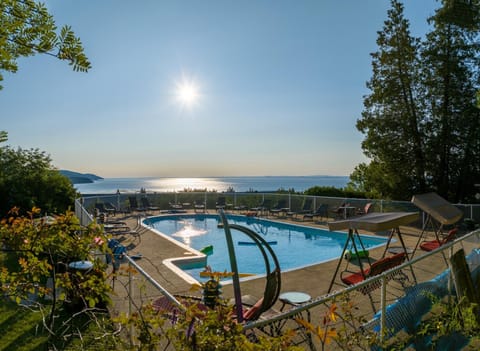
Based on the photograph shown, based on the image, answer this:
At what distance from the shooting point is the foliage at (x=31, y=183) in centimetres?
1302

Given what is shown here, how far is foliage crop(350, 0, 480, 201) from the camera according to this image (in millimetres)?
16219

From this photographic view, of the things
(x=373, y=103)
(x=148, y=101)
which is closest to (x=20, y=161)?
(x=148, y=101)

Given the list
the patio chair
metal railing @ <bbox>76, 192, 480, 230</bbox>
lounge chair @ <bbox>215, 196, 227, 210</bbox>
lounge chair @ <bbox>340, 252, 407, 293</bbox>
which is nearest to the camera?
lounge chair @ <bbox>340, 252, 407, 293</bbox>

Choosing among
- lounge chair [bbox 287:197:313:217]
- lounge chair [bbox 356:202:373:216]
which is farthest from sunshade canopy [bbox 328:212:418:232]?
lounge chair [bbox 287:197:313:217]

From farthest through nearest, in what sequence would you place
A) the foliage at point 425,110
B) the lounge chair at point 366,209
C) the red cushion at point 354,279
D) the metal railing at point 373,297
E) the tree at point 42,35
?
the foliage at point 425,110
the lounge chair at point 366,209
the red cushion at point 354,279
the metal railing at point 373,297
the tree at point 42,35

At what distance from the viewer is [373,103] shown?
18.2 meters

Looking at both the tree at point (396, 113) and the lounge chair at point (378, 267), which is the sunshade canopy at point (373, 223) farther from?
the tree at point (396, 113)

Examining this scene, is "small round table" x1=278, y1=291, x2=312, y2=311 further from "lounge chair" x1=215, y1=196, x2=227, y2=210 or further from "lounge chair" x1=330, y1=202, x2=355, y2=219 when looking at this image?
"lounge chair" x1=215, y1=196, x2=227, y2=210

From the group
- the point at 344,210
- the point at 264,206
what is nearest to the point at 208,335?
the point at 344,210

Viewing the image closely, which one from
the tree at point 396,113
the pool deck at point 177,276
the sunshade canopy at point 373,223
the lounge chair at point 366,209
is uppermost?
the tree at point 396,113

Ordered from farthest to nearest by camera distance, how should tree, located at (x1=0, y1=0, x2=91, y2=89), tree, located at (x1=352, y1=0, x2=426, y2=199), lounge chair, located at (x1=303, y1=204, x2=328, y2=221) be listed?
tree, located at (x1=352, y1=0, x2=426, y2=199) → lounge chair, located at (x1=303, y1=204, x2=328, y2=221) → tree, located at (x1=0, y1=0, x2=91, y2=89)

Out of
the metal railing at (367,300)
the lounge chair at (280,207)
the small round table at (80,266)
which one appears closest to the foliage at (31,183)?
the small round table at (80,266)

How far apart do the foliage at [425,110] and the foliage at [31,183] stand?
15.4 meters

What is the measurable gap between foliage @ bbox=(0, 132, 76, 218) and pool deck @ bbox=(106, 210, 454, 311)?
4.82 metres
